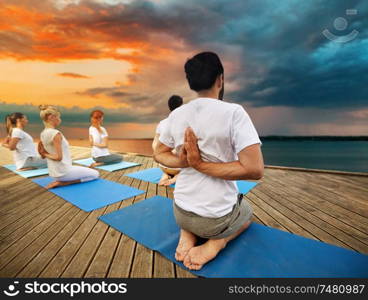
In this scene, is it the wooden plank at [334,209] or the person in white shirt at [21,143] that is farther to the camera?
the person in white shirt at [21,143]

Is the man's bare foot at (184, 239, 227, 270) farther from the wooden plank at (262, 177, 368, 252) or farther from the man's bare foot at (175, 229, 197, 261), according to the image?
→ the wooden plank at (262, 177, 368, 252)

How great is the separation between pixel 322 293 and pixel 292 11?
1736cm

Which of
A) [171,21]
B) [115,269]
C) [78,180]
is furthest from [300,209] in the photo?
[171,21]

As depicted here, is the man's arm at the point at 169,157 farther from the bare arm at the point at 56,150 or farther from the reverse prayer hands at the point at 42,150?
the reverse prayer hands at the point at 42,150

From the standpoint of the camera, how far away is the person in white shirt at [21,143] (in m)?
3.88

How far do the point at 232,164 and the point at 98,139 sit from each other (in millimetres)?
4172

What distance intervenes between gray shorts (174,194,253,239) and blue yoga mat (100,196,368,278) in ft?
0.58

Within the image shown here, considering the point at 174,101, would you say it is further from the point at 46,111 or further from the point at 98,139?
the point at 98,139

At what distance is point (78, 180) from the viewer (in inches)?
123

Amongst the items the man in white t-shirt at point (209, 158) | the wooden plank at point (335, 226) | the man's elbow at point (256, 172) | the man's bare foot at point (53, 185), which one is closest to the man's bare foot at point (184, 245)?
the man in white t-shirt at point (209, 158)

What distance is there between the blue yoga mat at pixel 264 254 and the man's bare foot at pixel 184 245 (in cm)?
5

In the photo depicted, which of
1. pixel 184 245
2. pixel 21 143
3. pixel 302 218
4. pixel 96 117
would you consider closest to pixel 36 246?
pixel 184 245

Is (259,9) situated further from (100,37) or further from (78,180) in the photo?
(78,180)

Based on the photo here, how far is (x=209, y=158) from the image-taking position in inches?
43.4
